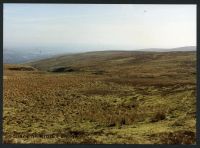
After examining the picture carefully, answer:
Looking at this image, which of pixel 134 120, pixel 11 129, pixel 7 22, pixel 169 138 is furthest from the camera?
pixel 7 22

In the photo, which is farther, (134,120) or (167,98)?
(167,98)

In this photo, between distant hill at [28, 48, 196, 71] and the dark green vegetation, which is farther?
distant hill at [28, 48, 196, 71]

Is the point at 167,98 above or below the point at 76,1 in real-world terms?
below

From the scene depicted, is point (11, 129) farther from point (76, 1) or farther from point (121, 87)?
point (121, 87)

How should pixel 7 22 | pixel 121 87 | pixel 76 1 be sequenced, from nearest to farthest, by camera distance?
1. pixel 76 1
2. pixel 121 87
3. pixel 7 22

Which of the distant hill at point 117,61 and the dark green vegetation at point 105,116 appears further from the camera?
the distant hill at point 117,61

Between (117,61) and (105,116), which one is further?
(117,61)

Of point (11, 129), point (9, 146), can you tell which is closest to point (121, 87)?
point (11, 129)

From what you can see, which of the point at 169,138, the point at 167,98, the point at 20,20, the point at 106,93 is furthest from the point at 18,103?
the point at 20,20

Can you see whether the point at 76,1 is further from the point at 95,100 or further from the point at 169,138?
the point at 95,100

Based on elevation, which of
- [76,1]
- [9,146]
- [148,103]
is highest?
[76,1]
